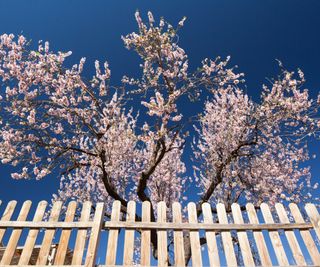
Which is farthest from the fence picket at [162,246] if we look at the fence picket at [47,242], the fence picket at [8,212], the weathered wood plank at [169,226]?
the fence picket at [8,212]

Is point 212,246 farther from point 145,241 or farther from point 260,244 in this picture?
point 145,241

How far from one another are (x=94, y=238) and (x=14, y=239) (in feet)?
4.12

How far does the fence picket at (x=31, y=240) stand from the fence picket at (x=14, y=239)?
0.59 ft

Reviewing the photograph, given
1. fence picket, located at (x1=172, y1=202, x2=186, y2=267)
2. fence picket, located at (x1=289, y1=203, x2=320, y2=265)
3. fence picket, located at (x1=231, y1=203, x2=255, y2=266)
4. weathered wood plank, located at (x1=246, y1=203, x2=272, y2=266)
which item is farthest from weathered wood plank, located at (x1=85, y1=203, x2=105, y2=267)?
fence picket, located at (x1=289, y1=203, x2=320, y2=265)

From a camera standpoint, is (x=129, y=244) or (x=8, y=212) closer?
(x=129, y=244)

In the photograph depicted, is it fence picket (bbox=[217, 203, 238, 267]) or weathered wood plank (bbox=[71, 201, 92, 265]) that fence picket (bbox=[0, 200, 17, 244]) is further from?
fence picket (bbox=[217, 203, 238, 267])

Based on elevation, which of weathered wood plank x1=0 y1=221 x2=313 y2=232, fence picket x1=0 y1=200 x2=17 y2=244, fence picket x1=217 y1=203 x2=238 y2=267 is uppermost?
fence picket x1=0 y1=200 x2=17 y2=244

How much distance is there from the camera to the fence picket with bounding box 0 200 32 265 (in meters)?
3.45

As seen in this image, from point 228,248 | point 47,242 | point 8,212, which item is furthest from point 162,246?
point 8,212

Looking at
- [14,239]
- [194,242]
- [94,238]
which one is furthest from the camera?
[14,239]

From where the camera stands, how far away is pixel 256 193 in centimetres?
966

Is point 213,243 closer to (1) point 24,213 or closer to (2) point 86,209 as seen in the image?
(2) point 86,209

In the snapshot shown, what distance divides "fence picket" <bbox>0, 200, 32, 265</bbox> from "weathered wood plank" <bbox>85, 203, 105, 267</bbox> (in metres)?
1.15

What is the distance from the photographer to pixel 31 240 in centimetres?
358
